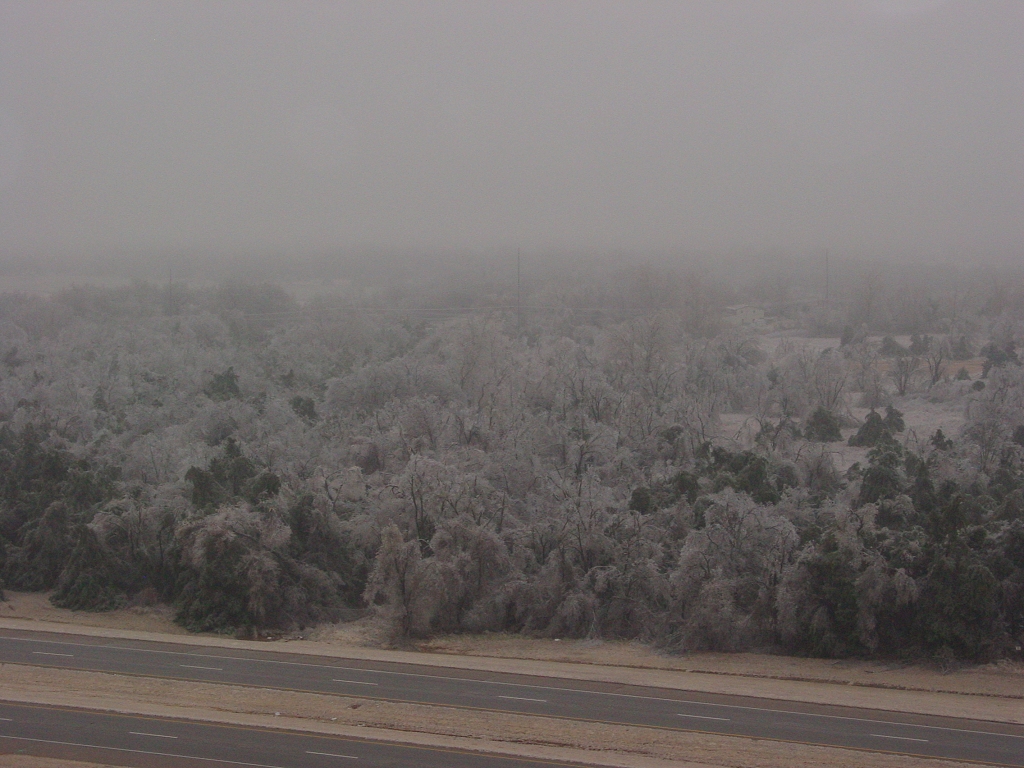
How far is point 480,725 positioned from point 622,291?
10436cm

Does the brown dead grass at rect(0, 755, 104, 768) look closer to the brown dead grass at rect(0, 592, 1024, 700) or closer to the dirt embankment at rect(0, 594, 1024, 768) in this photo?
the dirt embankment at rect(0, 594, 1024, 768)

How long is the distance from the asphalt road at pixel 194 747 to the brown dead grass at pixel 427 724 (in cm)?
61

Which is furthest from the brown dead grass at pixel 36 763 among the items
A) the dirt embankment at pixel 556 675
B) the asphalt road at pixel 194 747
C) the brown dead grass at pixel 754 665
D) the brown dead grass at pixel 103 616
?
the brown dead grass at pixel 754 665

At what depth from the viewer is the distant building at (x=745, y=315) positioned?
121 meters


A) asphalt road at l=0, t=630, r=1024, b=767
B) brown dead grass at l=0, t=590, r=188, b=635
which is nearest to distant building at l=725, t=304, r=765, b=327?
brown dead grass at l=0, t=590, r=188, b=635

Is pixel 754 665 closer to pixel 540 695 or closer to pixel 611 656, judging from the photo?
pixel 611 656

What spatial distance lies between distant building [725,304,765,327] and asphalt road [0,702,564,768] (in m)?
94.3

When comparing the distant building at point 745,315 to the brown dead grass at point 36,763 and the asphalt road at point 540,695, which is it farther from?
the brown dead grass at point 36,763

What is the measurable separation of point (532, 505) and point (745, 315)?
8361 centimetres

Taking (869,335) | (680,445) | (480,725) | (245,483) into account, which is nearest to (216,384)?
(245,483)

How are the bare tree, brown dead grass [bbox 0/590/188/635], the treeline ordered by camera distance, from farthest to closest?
the bare tree, brown dead grass [bbox 0/590/188/635], the treeline

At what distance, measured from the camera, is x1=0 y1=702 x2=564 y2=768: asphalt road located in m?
27.1

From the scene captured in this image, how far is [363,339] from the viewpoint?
10194 cm

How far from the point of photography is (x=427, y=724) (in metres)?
29.7
